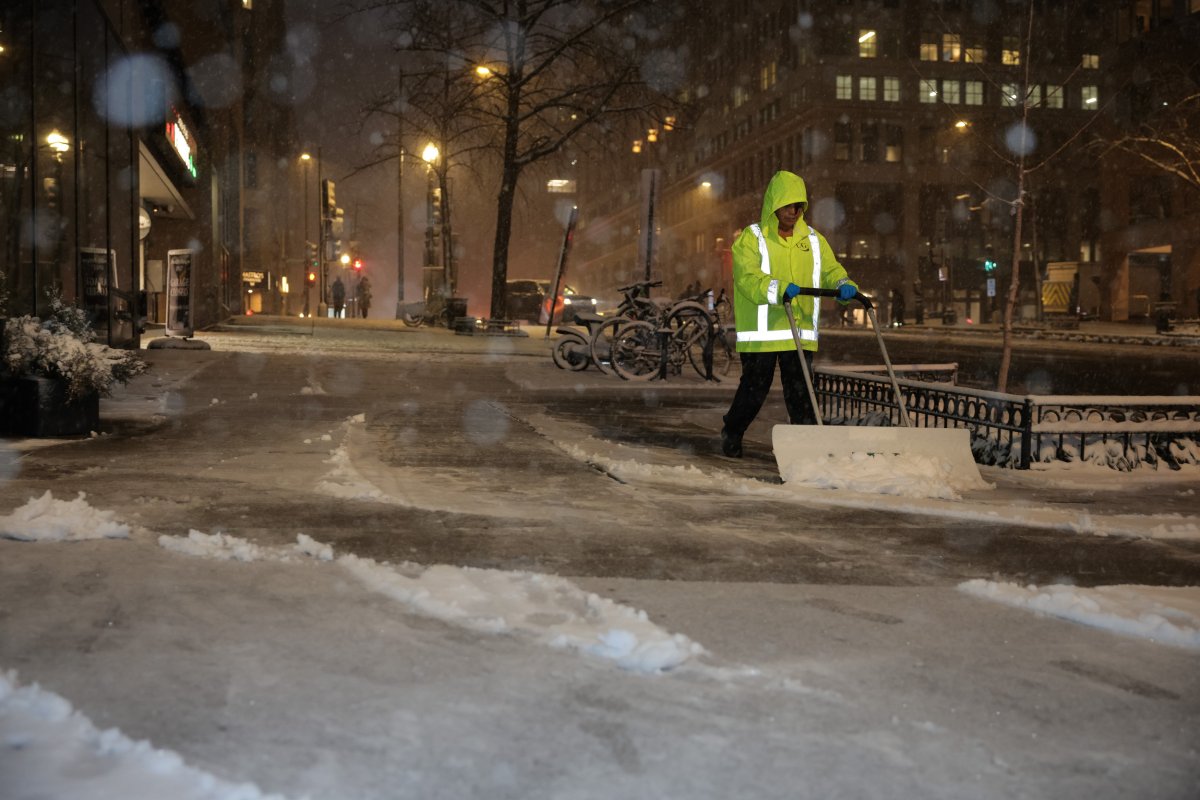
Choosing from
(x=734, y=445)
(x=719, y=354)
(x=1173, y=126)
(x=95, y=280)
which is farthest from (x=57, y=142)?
(x=1173, y=126)

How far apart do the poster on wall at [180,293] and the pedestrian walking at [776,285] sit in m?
16.7

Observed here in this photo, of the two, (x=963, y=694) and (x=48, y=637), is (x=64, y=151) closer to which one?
(x=48, y=637)

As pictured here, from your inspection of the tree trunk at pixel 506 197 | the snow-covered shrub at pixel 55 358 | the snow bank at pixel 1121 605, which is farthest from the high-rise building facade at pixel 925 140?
the snow bank at pixel 1121 605

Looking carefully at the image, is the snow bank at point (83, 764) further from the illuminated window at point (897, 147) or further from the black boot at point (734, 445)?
the illuminated window at point (897, 147)

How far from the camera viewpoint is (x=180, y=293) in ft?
75.9

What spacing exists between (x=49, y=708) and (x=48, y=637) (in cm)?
65

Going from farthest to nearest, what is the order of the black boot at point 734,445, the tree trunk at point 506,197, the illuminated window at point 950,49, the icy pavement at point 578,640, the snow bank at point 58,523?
the illuminated window at point 950,49 < the tree trunk at point 506,197 < the black boot at point 734,445 < the snow bank at point 58,523 < the icy pavement at point 578,640

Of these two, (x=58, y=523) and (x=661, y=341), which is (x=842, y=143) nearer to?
(x=661, y=341)

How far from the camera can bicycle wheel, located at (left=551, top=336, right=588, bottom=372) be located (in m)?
18.0

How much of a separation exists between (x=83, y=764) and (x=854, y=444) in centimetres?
537

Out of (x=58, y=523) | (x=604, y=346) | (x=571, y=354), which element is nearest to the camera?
(x=58, y=523)

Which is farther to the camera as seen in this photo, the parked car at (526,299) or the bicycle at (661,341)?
the parked car at (526,299)

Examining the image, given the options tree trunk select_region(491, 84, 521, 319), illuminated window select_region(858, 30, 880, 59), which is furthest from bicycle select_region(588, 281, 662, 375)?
illuminated window select_region(858, 30, 880, 59)

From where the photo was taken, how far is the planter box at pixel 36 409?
8.79 meters
